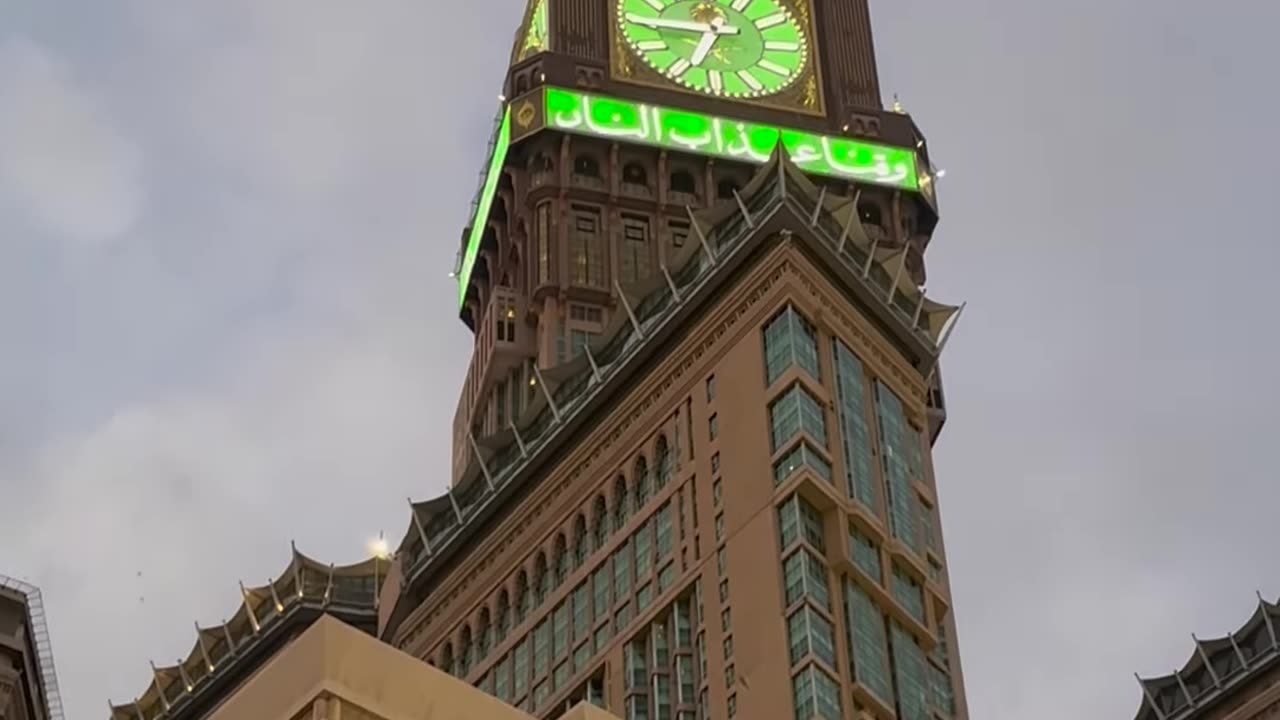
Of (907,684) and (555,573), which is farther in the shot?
(555,573)

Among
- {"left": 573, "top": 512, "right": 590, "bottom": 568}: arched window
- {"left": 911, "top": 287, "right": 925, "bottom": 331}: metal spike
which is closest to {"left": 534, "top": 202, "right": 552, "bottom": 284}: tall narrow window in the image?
{"left": 573, "top": 512, "right": 590, "bottom": 568}: arched window

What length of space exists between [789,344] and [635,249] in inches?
1287

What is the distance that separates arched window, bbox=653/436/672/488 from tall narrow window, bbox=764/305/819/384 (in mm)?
7155

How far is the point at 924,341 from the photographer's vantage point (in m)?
117

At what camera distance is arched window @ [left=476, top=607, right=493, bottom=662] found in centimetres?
11912

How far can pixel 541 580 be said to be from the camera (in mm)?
117062

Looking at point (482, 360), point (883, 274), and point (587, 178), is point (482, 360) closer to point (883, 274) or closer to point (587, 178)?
point (587, 178)

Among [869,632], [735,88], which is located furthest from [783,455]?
[735,88]

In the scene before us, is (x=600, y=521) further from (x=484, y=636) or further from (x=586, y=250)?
(x=586, y=250)

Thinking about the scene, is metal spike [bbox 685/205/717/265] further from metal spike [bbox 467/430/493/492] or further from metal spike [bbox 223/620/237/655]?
metal spike [bbox 223/620/237/655]

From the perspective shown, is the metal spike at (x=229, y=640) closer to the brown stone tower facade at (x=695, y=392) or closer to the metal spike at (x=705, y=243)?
the brown stone tower facade at (x=695, y=392)

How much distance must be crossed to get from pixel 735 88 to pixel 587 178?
1094cm

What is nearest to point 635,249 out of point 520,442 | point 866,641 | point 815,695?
point 520,442

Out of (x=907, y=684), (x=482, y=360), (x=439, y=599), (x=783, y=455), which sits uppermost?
(x=482, y=360)
